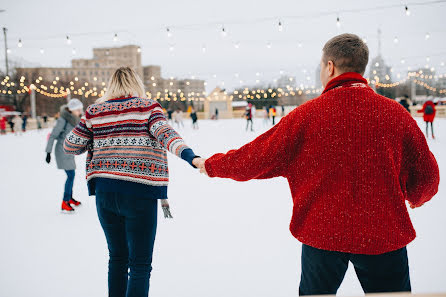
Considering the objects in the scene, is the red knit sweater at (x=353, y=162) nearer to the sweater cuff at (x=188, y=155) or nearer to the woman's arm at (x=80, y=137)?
the sweater cuff at (x=188, y=155)

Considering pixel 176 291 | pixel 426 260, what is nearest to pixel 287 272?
pixel 176 291

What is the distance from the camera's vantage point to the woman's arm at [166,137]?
1609mm

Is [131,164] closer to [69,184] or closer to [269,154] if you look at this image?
[269,154]

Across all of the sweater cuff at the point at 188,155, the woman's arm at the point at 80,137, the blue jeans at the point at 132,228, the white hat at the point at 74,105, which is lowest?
the blue jeans at the point at 132,228

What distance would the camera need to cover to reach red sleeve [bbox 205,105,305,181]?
1165 mm

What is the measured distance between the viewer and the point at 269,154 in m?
1.21

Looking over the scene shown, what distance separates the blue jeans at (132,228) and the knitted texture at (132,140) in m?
0.11

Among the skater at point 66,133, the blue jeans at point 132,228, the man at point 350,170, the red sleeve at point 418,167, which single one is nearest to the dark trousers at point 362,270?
the man at point 350,170

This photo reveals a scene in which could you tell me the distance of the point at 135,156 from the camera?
1630 mm

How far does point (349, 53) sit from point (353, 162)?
384mm

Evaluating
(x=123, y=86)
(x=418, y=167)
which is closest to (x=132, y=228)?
(x=123, y=86)

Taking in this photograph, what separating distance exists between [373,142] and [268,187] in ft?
13.4

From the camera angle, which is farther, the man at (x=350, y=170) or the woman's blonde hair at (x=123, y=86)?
the woman's blonde hair at (x=123, y=86)

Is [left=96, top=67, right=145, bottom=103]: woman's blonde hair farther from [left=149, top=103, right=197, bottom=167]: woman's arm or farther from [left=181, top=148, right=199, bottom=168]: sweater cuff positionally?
[left=181, top=148, right=199, bottom=168]: sweater cuff
